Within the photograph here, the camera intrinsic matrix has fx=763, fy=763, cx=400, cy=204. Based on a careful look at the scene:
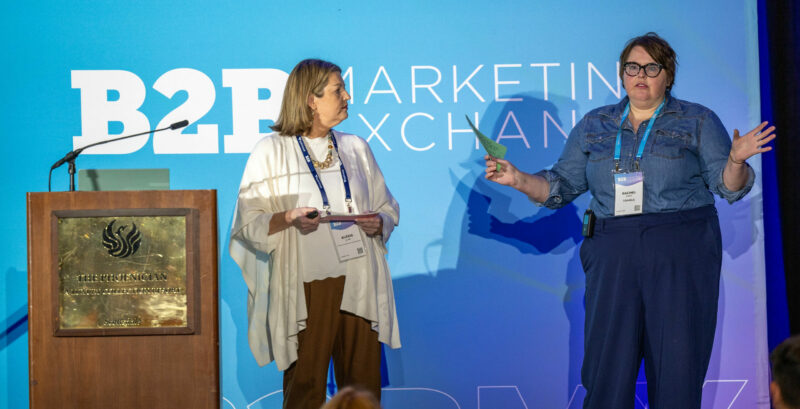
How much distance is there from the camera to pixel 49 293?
239cm

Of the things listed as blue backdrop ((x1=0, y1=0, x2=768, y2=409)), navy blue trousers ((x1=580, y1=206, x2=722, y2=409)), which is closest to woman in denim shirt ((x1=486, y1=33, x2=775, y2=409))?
navy blue trousers ((x1=580, y1=206, x2=722, y2=409))

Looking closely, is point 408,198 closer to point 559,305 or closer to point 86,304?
point 559,305

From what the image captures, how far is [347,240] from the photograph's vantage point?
2910 millimetres

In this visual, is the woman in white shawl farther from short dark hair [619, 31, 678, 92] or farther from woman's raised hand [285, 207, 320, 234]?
short dark hair [619, 31, 678, 92]

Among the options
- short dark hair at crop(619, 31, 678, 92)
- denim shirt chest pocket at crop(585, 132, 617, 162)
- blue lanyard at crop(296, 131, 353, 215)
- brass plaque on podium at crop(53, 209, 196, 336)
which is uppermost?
short dark hair at crop(619, 31, 678, 92)

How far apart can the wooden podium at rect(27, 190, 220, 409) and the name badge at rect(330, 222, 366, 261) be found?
0.62 m

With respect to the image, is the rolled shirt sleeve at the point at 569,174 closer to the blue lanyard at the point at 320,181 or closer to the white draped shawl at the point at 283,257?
the white draped shawl at the point at 283,257

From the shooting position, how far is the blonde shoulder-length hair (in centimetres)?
299

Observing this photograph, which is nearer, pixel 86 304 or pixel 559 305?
pixel 86 304

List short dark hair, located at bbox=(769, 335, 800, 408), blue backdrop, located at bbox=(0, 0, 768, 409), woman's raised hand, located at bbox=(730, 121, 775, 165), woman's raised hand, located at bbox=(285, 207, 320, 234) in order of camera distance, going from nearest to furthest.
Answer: short dark hair, located at bbox=(769, 335, 800, 408) → woman's raised hand, located at bbox=(730, 121, 775, 165) → woman's raised hand, located at bbox=(285, 207, 320, 234) → blue backdrop, located at bbox=(0, 0, 768, 409)

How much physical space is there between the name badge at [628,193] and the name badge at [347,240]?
3.20ft

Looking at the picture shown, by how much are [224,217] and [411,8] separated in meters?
1.46

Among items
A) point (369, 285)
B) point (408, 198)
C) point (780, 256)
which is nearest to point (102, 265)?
point (369, 285)

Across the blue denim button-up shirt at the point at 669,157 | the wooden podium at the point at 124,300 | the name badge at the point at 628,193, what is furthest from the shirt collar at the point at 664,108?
the wooden podium at the point at 124,300
